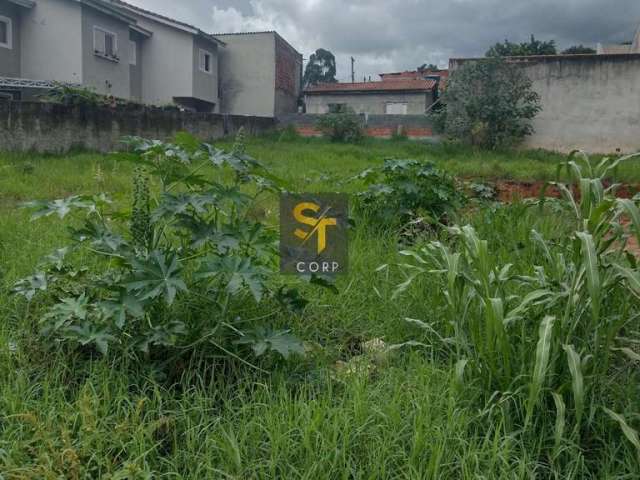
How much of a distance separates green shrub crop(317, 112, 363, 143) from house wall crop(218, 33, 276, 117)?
7532mm

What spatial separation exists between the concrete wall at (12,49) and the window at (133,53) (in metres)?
3.88

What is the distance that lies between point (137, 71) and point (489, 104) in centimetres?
1319

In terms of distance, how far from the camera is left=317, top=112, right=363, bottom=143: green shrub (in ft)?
51.8

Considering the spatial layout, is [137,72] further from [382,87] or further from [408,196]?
[408,196]

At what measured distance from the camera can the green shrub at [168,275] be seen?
6.82 feet

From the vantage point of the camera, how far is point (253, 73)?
23.1 meters

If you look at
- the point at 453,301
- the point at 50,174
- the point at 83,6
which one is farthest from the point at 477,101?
the point at 453,301

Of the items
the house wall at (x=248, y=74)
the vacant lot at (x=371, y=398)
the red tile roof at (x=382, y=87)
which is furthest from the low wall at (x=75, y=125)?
the red tile roof at (x=382, y=87)

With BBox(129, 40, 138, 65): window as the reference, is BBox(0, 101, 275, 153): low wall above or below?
below

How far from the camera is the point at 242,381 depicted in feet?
7.21

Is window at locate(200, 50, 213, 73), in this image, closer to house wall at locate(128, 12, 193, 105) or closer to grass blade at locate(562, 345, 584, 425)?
house wall at locate(128, 12, 193, 105)

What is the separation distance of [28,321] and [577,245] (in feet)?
7.75

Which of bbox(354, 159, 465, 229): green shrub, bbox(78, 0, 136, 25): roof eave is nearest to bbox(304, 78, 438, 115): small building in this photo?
bbox(78, 0, 136, 25): roof eave

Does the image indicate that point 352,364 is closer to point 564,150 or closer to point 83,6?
point 564,150
